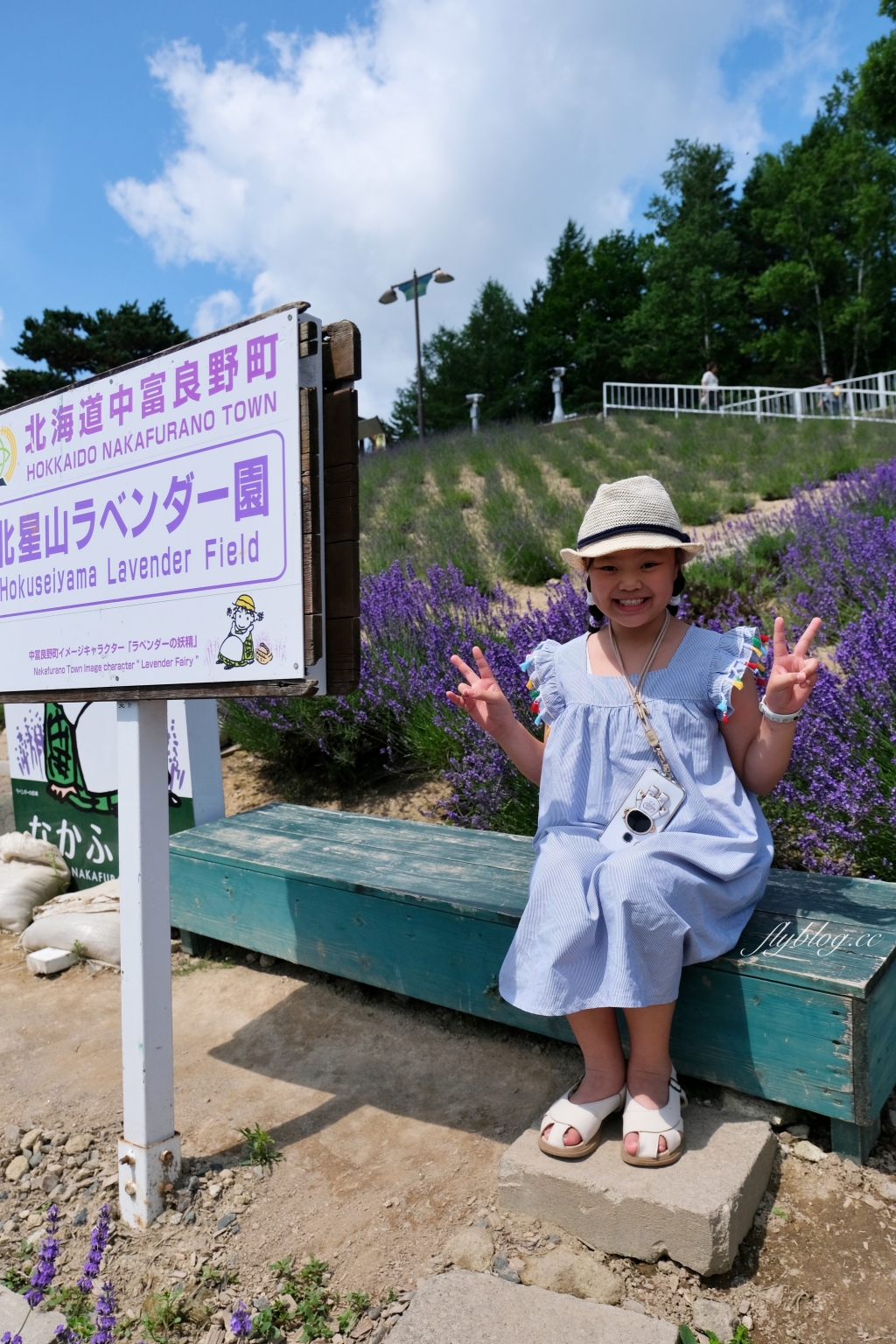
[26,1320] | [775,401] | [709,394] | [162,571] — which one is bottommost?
[26,1320]

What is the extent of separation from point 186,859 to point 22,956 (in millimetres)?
1010

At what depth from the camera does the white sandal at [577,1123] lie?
1.69m

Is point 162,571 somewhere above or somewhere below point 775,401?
below

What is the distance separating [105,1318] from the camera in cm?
160

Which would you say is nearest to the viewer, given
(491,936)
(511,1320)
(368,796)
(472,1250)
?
(511,1320)

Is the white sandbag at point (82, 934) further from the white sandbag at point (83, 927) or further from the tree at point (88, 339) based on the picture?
the tree at point (88, 339)

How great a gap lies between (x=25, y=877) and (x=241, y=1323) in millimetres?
2812

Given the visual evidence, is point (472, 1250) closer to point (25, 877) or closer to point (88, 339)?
point (25, 877)

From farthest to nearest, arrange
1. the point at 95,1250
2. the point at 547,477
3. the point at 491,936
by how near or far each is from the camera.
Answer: the point at 547,477 → the point at 491,936 → the point at 95,1250

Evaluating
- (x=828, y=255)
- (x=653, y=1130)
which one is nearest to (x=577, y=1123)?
(x=653, y=1130)

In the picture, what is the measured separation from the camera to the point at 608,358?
38.2 meters

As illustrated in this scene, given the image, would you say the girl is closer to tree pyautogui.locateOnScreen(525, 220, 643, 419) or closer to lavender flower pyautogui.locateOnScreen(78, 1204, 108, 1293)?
lavender flower pyautogui.locateOnScreen(78, 1204, 108, 1293)

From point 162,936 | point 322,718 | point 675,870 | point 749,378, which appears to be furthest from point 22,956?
point 749,378

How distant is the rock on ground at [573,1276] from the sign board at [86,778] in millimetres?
2255
